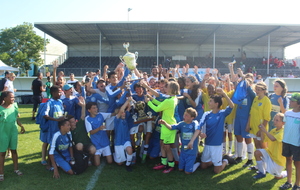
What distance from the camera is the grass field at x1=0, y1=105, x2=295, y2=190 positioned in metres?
3.77

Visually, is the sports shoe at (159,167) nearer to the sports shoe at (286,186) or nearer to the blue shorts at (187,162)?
the blue shorts at (187,162)

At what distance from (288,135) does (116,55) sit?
2849cm

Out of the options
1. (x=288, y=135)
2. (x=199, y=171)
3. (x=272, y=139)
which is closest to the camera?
(x=288, y=135)

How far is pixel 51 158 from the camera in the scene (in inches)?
162

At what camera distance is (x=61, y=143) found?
170 inches

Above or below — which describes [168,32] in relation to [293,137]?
above

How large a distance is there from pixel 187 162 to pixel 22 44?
33.6 metres

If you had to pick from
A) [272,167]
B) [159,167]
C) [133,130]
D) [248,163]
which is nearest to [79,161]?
[133,130]

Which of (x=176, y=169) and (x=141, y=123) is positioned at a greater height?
(x=141, y=123)

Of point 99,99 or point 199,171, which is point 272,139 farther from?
point 99,99

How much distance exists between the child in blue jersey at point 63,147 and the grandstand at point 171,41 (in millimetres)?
16061

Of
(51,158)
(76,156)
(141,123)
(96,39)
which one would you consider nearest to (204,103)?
(141,123)

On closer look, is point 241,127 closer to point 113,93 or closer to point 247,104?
point 247,104

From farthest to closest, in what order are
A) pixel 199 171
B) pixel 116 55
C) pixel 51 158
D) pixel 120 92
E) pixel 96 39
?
1. pixel 116 55
2. pixel 96 39
3. pixel 120 92
4. pixel 199 171
5. pixel 51 158
